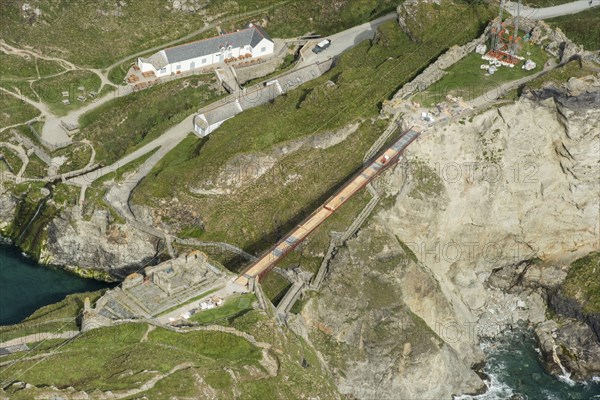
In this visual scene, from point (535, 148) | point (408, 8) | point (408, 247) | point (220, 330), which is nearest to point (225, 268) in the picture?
point (220, 330)

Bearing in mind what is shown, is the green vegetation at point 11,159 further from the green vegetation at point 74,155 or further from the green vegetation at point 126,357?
the green vegetation at point 126,357

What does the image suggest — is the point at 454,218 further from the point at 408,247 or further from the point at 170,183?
the point at 170,183

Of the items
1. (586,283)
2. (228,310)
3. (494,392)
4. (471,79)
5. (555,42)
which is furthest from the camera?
(555,42)

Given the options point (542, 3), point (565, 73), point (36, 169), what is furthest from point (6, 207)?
point (542, 3)

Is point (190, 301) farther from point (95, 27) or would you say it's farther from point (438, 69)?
point (95, 27)

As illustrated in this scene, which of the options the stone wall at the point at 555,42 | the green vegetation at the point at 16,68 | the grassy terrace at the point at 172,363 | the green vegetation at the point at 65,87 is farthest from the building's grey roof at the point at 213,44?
the grassy terrace at the point at 172,363
